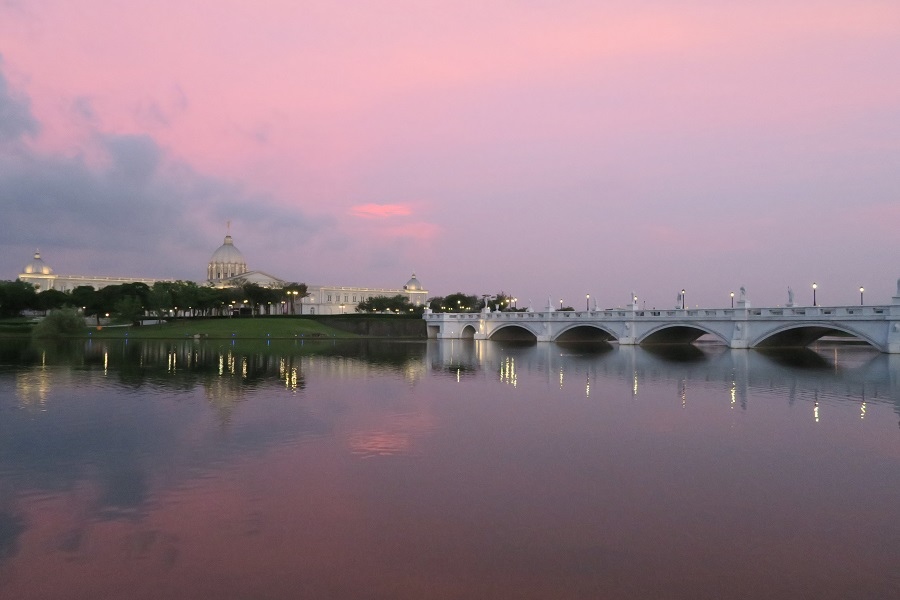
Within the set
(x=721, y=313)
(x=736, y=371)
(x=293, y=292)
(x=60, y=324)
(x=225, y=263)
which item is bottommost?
(x=736, y=371)

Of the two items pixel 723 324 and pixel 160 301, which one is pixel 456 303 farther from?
pixel 723 324

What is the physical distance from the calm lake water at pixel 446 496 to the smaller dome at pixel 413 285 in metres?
158

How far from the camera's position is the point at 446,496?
12883mm

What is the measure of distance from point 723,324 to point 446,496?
52.0m

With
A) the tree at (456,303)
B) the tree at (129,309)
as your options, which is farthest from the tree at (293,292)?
the tree at (129,309)

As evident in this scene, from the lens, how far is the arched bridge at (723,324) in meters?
49.7

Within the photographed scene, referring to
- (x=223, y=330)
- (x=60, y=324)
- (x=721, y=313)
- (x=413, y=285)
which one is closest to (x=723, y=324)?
(x=721, y=313)

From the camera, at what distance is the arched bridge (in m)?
49.7

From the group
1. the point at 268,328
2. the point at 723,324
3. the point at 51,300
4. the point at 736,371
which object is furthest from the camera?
the point at 51,300

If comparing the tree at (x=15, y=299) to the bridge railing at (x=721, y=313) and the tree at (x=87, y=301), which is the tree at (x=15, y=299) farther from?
the bridge railing at (x=721, y=313)

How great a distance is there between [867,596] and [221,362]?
4046 centimetres

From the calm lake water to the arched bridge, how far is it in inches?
1055

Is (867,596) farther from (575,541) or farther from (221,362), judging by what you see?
(221,362)

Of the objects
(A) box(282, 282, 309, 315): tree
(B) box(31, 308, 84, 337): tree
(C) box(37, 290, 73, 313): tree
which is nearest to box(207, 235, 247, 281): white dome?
(A) box(282, 282, 309, 315): tree
